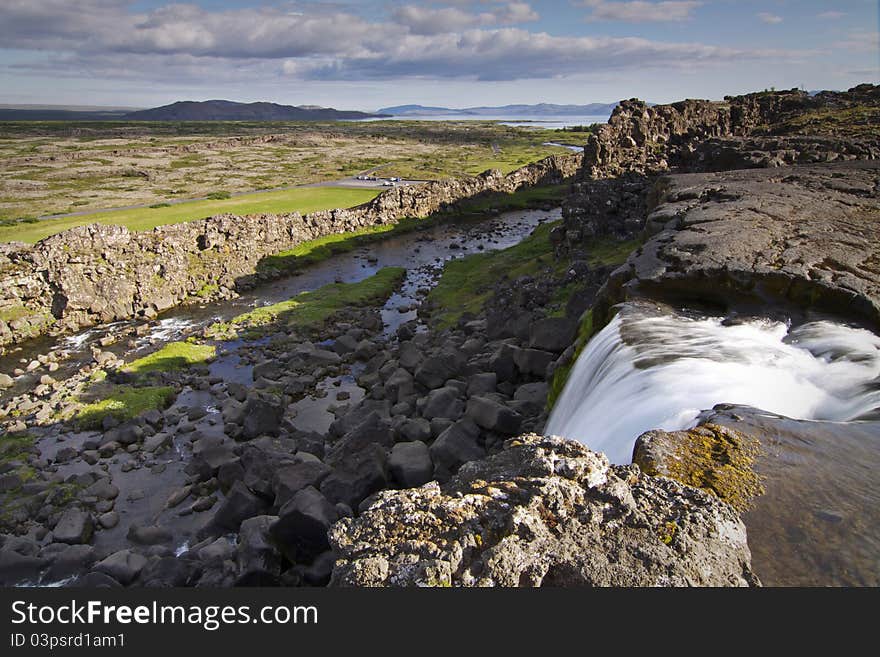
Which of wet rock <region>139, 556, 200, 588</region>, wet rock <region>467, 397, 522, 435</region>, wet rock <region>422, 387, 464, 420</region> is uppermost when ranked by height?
wet rock <region>467, 397, 522, 435</region>

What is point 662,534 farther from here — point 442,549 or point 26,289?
point 26,289

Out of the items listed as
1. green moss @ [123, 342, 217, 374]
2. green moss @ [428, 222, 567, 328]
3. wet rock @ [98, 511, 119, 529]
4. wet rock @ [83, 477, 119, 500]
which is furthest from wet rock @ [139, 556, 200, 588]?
green moss @ [428, 222, 567, 328]

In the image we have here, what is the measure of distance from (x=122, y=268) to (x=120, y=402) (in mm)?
18198

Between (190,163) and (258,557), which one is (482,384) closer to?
(258,557)

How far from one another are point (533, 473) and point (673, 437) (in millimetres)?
2174

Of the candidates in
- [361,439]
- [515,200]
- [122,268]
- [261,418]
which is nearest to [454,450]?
[361,439]

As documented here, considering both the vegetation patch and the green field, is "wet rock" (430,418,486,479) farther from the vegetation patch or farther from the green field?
the vegetation patch

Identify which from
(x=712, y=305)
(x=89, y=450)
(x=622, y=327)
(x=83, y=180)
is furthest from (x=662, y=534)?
(x=83, y=180)

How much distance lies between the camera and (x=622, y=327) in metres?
12.8

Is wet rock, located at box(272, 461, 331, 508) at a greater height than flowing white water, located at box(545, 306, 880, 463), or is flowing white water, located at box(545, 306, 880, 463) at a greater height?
flowing white water, located at box(545, 306, 880, 463)

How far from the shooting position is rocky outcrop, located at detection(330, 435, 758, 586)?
482cm

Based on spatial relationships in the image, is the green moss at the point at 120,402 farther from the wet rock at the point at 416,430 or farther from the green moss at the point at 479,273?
the green moss at the point at 479,273

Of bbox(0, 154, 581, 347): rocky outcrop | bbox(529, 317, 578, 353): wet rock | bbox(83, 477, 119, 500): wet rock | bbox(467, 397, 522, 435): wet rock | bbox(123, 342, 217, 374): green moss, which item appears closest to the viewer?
bbox(467, 397, 522, 435): wet rock

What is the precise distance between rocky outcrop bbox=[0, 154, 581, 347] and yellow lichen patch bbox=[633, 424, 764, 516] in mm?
39543
